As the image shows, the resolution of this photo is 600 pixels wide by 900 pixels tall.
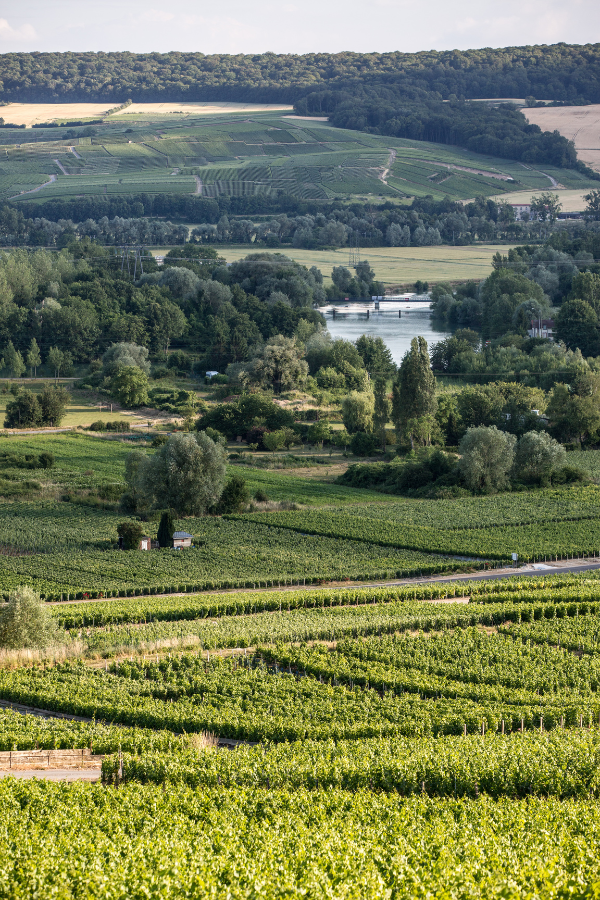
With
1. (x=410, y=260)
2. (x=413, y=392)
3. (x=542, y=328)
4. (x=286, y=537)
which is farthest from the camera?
(x=410, y=260)

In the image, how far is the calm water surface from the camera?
134 m

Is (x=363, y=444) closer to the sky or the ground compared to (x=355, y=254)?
closer to the ground

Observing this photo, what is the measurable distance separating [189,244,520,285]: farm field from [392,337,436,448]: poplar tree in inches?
3228

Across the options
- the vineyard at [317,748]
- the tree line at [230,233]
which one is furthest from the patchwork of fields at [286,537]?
the tree line at [230,233]

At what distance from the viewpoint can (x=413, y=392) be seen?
268ft

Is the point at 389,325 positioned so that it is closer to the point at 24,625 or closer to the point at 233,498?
the point at 233,498

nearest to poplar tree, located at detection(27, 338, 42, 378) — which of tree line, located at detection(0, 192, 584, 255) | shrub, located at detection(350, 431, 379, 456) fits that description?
shrub, located at detection(350, 431, 379, 456)

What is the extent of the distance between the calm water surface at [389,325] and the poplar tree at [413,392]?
40218 mm

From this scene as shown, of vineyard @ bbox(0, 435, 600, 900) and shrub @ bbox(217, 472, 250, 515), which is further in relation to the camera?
shrub @ bbox(217, 472, 250, 515)

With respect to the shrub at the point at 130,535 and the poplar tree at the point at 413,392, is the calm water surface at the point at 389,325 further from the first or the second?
the shrub at the point at 130,535

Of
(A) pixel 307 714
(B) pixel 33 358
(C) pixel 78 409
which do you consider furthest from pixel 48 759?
(B) pixel 33 358

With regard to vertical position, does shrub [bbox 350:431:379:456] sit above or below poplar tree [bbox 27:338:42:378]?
below

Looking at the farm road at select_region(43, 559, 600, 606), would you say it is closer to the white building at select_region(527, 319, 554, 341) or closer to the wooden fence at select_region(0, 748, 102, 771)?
the wooden fence at select_region(0, 748, 102, 771)

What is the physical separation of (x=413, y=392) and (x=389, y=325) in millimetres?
68110
